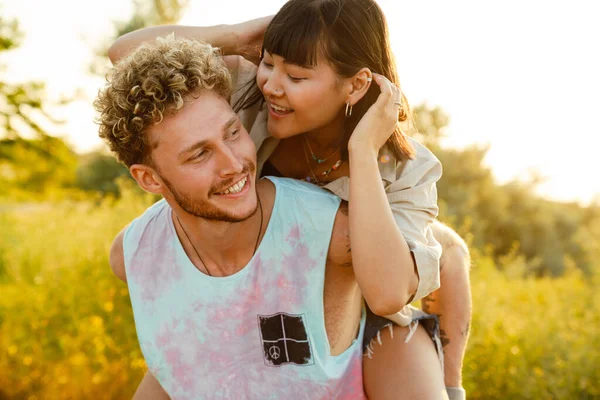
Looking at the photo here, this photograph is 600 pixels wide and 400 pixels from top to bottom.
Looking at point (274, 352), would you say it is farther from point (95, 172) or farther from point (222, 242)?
point (95, 172)

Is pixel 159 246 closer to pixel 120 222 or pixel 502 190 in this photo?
pixel 120 222

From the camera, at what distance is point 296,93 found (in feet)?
7.88

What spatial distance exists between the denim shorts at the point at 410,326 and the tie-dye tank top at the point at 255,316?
0.04 metres

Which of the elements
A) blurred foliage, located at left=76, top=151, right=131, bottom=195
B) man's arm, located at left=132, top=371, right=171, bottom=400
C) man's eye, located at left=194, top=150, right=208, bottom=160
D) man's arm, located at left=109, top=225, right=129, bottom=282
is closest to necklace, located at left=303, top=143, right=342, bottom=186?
man's eye, located at left=194, top=150, right=208, bottom=160

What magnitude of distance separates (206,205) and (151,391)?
3.27 feet

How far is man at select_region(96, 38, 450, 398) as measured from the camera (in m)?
2.23

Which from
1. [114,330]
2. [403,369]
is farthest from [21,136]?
[403,369]

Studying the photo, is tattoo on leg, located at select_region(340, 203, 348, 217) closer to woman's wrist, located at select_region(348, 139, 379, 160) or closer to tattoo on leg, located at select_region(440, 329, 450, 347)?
woman's wrist, located at select_region(348, 139, 379, 160)

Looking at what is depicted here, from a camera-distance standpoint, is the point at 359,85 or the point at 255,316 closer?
the point at 255,316

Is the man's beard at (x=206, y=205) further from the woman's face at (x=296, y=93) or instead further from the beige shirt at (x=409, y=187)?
the beige shirt at (x=409, y=187)

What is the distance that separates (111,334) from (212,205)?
3.27 meters

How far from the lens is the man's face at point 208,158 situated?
7.24 ft

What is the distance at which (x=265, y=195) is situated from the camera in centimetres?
246

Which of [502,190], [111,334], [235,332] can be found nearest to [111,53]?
[235,332]
